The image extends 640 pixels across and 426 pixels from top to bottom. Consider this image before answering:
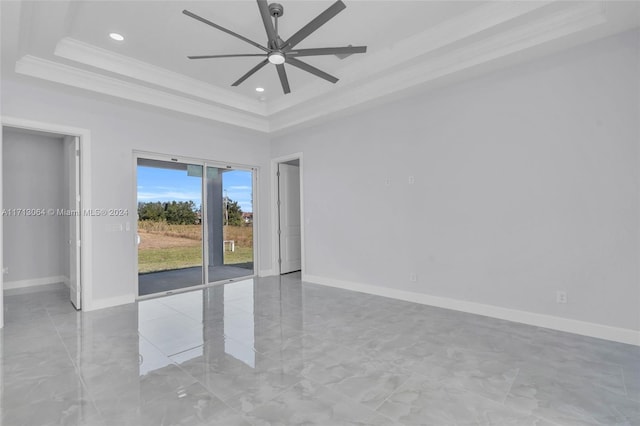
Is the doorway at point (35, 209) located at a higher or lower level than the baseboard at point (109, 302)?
higher

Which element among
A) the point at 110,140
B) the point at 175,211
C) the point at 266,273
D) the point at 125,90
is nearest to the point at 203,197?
the point at 175,211

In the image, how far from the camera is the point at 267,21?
243 centimetres

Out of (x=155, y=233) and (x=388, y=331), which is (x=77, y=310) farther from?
(x=388, y=331)

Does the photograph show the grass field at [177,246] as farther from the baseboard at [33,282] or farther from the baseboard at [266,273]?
the baseboard at [33,282]

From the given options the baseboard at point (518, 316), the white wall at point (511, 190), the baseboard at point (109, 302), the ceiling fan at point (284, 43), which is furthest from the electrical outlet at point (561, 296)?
the baseboard at point (109, 302)

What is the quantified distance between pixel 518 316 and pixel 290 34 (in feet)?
13.8

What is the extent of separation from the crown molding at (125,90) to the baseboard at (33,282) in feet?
12.6

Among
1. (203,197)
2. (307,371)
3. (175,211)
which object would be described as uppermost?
(203,197)

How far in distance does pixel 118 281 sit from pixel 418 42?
17.2 ft

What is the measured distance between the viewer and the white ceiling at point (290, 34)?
3.04 metres

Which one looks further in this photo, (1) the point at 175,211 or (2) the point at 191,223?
(1) the point at 175,211

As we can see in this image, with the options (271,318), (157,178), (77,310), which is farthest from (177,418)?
(157,178)

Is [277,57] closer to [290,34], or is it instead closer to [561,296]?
[290,34]

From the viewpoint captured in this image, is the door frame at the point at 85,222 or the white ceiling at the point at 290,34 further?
the door frame at the point at 85,222
